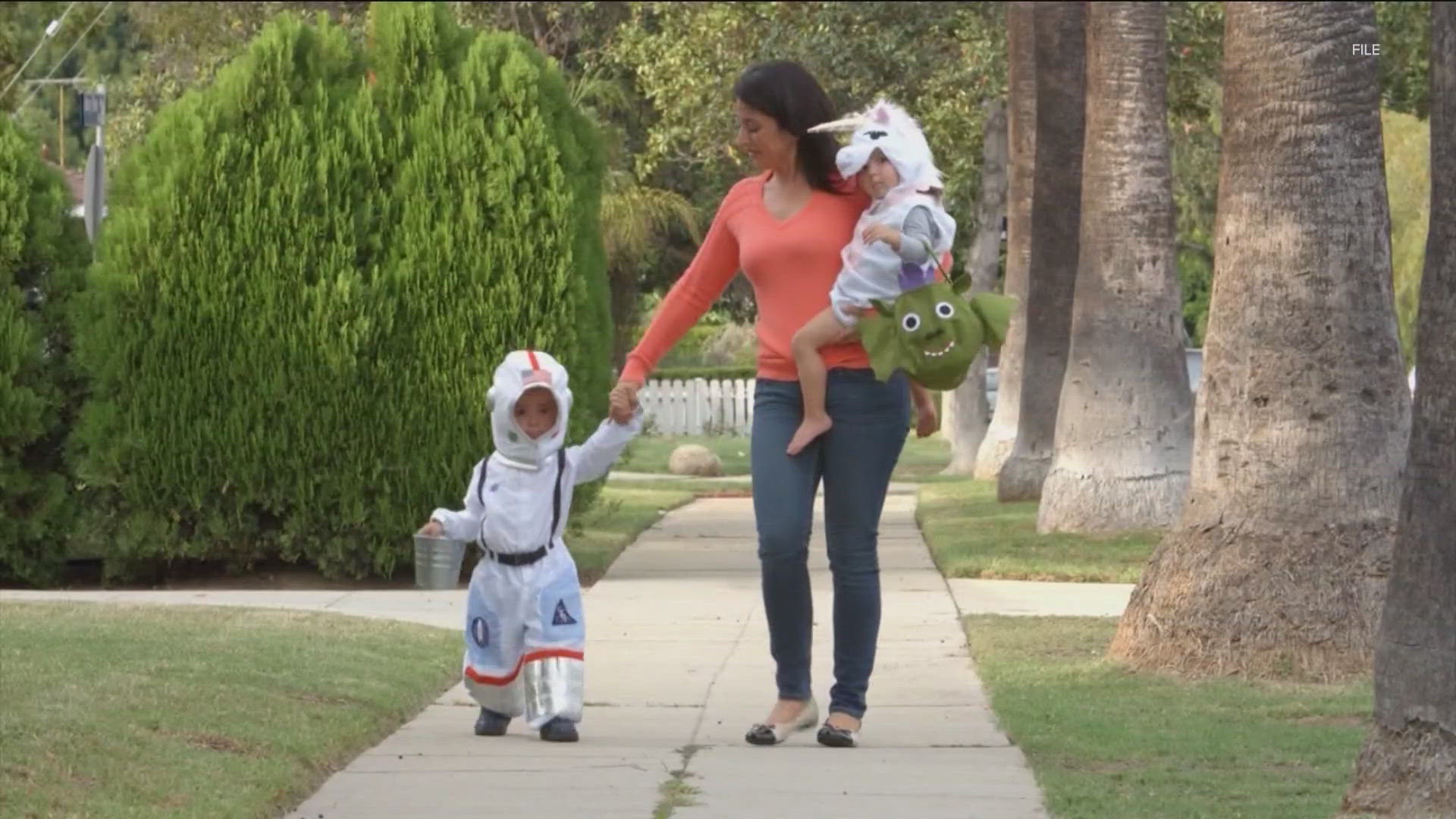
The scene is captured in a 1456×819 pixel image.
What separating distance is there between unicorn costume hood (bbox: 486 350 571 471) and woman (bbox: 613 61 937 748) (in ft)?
1.08

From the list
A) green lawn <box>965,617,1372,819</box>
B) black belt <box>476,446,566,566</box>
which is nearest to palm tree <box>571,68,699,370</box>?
green lawn <box>965,617,1372,819</box>

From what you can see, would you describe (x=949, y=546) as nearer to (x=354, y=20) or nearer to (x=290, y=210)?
(x=290, y=210)

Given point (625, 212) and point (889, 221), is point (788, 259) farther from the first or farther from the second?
point (625, 212)

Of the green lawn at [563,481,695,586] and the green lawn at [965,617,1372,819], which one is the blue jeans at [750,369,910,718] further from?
the green lawn at [563,481,695,586]

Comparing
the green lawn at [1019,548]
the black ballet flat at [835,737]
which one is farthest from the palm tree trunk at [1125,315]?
the black ballet flat at [835,737]

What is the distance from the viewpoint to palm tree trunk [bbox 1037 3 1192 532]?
15.9 meters

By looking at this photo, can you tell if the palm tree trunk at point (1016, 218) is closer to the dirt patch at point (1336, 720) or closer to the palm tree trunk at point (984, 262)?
the palm tree trunk at point (984, 262)

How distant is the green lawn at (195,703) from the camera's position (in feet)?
20.7

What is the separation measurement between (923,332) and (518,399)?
4.61 feet

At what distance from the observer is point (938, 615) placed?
11.7 m

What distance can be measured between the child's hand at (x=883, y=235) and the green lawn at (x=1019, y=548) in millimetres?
6700

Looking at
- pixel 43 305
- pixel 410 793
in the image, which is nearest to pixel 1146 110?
pixel 43 305

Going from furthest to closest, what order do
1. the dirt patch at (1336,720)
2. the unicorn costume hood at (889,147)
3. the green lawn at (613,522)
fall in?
the green lawn at (613,522) < the dirt patch at (1336,720) < the unicorn costume hood at (889,147)

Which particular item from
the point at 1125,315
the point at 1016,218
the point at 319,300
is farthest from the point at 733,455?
the point at 319,300
